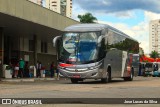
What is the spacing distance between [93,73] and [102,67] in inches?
37.8

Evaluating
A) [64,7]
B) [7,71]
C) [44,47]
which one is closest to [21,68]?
[7,71]

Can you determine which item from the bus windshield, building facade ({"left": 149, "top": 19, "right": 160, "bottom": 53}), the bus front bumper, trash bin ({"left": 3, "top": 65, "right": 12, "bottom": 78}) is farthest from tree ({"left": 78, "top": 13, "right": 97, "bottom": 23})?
building facade ({"left": 149, "top": 19, "right": 160, "bottom": 53})

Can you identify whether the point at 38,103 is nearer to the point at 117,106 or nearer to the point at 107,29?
the point at 117,106

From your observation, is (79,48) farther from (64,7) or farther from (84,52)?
(64,7)

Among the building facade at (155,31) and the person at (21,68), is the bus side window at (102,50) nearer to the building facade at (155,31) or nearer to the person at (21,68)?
the person at (21,68)

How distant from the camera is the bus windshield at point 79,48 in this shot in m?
26.2

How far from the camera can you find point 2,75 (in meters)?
35.4

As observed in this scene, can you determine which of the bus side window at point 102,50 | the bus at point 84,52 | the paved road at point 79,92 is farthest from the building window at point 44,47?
the paved road at point 79,92

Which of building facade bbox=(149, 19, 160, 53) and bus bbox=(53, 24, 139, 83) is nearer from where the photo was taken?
bus bbox=(53, 24, 139, 83)

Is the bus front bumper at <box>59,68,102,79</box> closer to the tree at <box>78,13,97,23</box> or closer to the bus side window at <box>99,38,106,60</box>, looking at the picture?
the bus side window at <box>99,38,106,60</box>

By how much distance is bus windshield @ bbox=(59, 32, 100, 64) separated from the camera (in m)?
26.2

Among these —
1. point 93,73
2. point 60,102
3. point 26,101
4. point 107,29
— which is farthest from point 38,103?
point 107,29

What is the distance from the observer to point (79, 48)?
26.4 meters

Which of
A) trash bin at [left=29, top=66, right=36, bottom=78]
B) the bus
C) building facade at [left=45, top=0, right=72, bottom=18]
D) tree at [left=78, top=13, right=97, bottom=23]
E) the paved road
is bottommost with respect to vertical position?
trash bin at [left=29, top=66, right=36, bottom=78]
